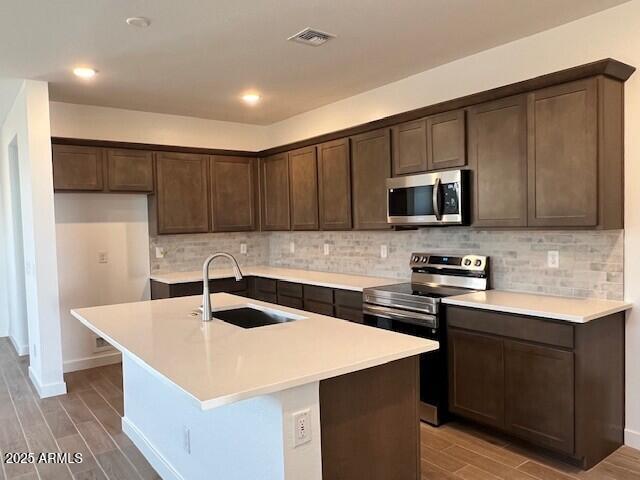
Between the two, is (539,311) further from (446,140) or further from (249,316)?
(249,316)

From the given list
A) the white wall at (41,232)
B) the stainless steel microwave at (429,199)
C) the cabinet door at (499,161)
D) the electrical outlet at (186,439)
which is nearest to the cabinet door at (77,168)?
the white wall at (41,232)

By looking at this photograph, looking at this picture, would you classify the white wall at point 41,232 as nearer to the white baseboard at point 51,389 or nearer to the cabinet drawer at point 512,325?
the white baseboard at point 51,389

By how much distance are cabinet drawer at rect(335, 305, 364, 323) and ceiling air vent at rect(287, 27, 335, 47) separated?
2.06m

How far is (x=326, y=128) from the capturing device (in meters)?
5.18

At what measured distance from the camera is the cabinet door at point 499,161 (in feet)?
10.1

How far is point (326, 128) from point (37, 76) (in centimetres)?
267

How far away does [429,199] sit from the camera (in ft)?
11.8

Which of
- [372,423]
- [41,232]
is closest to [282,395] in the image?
[372,423]

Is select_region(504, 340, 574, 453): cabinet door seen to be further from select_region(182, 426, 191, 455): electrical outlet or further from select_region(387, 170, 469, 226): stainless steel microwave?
select_region(182, 426, 191, 455): electrical outlet

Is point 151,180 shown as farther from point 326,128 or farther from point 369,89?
point 369,89

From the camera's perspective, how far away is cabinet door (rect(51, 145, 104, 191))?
446cm

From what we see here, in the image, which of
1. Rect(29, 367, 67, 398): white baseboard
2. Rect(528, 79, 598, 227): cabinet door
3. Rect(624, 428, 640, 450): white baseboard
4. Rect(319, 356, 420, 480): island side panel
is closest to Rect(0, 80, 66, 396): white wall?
Rect(29, 367, 67, 398): white baseboard

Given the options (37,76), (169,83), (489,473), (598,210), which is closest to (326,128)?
(169,83)

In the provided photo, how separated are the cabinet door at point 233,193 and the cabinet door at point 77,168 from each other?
1.17 m
